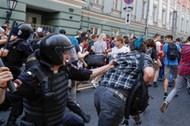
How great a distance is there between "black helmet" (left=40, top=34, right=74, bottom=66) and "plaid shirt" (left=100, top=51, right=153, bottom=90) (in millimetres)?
1007

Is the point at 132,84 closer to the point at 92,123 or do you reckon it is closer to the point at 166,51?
the point at 92,123

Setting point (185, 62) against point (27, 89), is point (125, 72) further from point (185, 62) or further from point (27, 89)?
point (185, 62)

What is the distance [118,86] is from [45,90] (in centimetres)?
118

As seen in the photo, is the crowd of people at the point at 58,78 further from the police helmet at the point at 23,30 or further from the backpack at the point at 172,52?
the backpack at the point at 172,52

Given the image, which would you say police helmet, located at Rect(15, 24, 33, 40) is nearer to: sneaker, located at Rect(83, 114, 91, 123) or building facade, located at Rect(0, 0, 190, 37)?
sneaker, located at Rect(83, 114, 91, 123)

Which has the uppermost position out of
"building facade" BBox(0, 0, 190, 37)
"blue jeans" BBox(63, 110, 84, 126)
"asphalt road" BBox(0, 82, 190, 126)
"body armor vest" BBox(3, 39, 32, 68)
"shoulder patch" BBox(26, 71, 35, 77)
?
"building facade" BBox(0, 0, 190, 37)

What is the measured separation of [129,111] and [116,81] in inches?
15.4

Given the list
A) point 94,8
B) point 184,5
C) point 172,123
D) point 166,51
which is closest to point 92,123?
point 172,123

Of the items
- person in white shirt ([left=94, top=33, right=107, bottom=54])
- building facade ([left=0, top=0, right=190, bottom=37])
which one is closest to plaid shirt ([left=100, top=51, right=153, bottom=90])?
person in white shirt ([left=94, top=33, right=107, bottom=54])

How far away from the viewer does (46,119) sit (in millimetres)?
2553

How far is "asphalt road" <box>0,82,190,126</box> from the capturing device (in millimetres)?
5897

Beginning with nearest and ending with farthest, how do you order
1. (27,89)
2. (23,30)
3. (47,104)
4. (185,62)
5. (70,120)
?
(27,89)
(47,104)
(70,120)
(23,30)
(185,62)

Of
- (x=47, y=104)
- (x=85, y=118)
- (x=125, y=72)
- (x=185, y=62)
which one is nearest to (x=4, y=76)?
(x=47, y=104)

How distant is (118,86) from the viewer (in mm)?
3459
